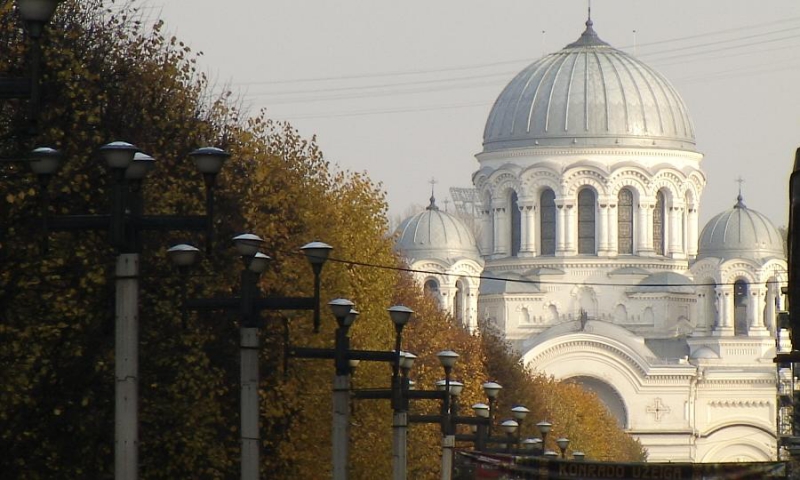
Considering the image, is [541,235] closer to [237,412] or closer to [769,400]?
[769,400]

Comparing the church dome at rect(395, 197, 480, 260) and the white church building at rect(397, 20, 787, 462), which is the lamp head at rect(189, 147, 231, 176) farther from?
the church dome at rect(395, 197, 480, 260)

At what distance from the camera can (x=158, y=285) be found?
30188 millimetres

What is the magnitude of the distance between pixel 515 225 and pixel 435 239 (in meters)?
3.92

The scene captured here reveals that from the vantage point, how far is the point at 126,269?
2147 centimetres

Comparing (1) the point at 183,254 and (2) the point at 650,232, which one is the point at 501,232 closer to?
(2) the point at 650,232

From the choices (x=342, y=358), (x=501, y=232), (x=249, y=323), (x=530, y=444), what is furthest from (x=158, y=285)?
(x=501, y=232)

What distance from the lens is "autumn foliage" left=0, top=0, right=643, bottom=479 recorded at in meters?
27.2

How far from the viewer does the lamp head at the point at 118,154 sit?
2103 centimetres

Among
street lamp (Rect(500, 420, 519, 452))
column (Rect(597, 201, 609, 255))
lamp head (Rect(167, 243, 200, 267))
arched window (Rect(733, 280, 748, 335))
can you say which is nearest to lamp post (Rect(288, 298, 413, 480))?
lamp head (Rect(167, 243, 200, 267))

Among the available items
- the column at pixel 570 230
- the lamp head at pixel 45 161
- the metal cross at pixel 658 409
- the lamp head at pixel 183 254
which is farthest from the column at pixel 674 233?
the lamp head at pixel 45 161

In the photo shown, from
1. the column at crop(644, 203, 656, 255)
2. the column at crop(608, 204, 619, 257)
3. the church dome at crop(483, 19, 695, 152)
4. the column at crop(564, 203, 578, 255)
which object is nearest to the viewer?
the church dome at crop(483, 19, 695, 152)

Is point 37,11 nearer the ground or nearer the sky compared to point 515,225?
nearer the ground

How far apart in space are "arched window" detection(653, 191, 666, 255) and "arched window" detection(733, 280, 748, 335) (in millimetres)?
3749

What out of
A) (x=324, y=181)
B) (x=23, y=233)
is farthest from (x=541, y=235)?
(x=23, y=233)
